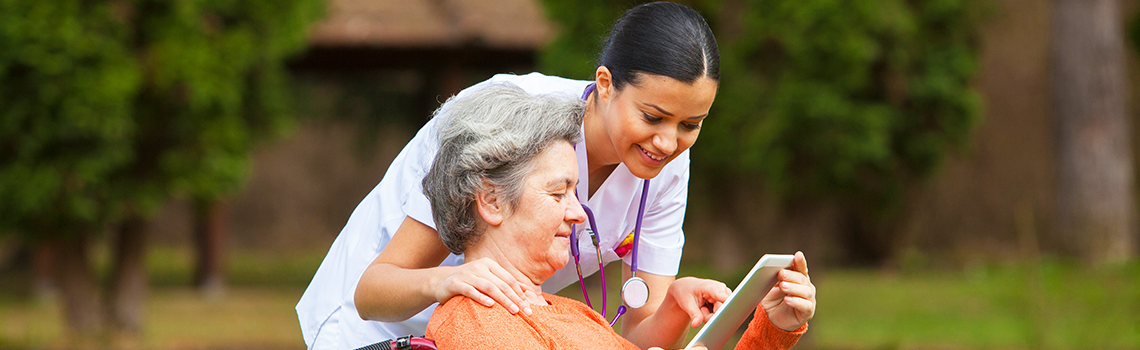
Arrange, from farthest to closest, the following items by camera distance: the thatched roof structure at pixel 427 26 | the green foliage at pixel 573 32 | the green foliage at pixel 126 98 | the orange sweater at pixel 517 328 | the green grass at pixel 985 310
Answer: the thatched roof structure at pixel 427 26
the green foliage at pixel 573 32
the green foliage at pixel 126 98
the green grass at pixel 985 310
the orange sweater at pixel 517 328

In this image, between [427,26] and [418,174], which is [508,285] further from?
[427,26]

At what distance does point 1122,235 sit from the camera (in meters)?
9.04

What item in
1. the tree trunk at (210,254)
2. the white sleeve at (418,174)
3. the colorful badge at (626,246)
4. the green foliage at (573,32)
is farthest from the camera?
the tree trunk at (210,254)

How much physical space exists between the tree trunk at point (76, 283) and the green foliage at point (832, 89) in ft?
10.5

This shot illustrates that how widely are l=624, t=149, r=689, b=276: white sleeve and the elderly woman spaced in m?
0.44

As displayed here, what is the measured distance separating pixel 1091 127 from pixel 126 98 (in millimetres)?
7346

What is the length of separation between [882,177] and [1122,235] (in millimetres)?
2242

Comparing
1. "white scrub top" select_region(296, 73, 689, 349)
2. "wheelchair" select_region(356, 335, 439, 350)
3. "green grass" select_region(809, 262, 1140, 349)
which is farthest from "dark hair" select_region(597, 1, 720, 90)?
"green grass" select_region(809, 262, 1140, 349)

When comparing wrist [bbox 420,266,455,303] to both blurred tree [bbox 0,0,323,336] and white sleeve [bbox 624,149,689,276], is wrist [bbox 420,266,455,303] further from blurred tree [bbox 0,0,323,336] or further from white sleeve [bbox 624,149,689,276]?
blurred tree [bbox 0,0,323,336]

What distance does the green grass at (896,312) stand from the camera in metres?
5.67

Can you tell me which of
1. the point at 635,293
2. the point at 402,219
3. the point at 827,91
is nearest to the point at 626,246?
the point at 635,293

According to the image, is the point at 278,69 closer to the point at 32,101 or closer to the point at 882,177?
the point at 32,101

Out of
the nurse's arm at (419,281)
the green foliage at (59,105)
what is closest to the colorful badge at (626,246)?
the nurse's arm at (419,281)

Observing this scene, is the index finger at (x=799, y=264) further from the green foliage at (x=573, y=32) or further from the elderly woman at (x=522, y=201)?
the green foliage at (x=573, y=32)
